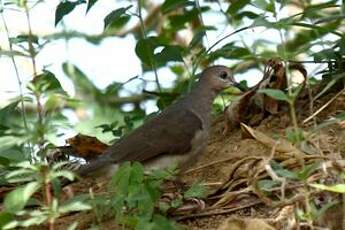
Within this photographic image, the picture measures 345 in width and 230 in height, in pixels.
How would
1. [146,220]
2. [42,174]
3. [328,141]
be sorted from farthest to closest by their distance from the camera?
[328,141]
[146,220]
[42,174]

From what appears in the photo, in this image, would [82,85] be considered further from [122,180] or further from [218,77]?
[122,180]

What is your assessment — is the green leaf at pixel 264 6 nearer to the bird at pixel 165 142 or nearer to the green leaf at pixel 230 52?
the bird at pixel 165 142

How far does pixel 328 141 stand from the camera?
5.39m

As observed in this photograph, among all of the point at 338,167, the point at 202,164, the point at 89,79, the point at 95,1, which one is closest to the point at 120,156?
the point at 202,164

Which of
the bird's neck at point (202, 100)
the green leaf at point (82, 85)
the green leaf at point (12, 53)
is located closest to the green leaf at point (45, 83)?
the green leaf at point (12, 53)

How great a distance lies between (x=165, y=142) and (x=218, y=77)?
0.84 metres

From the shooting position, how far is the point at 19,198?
419 cm

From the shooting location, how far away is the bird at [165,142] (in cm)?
590

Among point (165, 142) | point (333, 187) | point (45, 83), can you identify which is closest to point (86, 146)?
point (165, 142)

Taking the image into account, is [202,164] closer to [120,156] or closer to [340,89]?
[120,156]

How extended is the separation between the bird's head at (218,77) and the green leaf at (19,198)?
270 cm

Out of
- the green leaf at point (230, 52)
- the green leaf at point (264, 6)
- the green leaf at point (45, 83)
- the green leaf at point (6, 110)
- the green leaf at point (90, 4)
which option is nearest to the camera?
the green leaf at point (45, 83)

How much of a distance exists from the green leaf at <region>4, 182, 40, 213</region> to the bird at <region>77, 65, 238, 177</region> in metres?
1.62

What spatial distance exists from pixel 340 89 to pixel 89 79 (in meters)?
2.49
